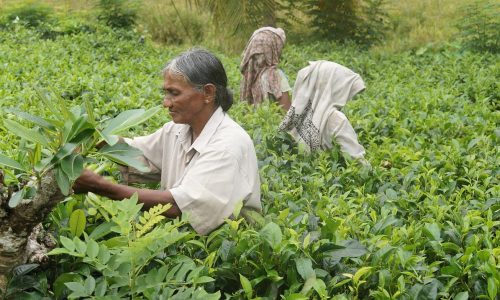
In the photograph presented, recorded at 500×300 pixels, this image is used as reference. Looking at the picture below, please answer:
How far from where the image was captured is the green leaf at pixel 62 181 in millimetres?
1942

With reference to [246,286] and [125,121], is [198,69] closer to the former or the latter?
[125,121]

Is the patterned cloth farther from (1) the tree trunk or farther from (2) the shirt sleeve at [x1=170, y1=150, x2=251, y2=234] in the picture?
(1) the tree trunk

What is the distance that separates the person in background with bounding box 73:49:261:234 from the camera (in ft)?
8.21

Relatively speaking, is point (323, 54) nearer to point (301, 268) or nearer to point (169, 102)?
point (169, 102)

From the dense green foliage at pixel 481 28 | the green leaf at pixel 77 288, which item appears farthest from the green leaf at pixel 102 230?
the dense green foliage at pixel 481 28

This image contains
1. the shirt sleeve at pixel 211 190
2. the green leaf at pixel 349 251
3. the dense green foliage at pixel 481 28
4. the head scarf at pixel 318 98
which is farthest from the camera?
the dense green foliage at pixel 481 28

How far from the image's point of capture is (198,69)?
2850 mm

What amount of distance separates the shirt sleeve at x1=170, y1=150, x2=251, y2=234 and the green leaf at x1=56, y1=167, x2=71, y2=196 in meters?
0.58

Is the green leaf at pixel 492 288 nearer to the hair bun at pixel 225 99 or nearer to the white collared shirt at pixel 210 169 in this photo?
the white collared shirt at pixel 210 169

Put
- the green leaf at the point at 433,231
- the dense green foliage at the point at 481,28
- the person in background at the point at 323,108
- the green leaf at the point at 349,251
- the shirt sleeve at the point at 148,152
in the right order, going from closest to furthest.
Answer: the green leaf at the point at 349,251
the green leaf at the point at 433,231
the shirt sleeve at the point at 148,152
the person in background at the point at 323,108
the dense green foliage at the point at 481,28

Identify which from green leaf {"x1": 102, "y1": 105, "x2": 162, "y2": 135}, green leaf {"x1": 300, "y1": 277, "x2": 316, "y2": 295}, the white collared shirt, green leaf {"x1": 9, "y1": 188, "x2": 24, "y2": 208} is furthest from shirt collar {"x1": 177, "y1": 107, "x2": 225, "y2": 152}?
green leaf {"x1": 9, "y1": 188, "x2": 24, "y2": 208}

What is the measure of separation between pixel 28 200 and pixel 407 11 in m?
13.2

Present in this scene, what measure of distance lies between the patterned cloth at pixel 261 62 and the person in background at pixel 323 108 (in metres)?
1.62

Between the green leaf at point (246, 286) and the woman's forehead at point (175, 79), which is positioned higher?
the woman's forehead at point (175, 79)
